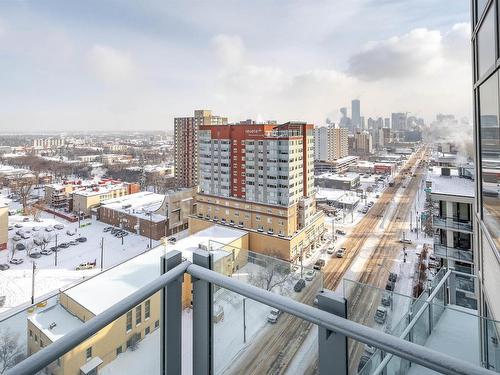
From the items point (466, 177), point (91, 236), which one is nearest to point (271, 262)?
point (466, 177)

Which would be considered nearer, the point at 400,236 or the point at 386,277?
the point at 386,277

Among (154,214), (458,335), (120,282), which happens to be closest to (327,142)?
(154,214)

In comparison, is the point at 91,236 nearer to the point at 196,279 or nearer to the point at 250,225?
the point at 250,225

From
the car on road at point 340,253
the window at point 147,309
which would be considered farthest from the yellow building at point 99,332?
the car on road at point 340,253

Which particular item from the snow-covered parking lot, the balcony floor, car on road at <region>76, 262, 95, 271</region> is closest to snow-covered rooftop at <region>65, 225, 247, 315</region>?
the balcony floor

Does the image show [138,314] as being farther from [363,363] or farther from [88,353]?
[363,363]

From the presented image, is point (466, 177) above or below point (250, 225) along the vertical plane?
above
